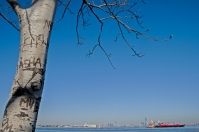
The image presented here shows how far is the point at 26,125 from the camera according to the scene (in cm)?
130

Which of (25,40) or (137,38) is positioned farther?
(137,38)

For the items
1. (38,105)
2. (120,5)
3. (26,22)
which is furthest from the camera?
(120,5)

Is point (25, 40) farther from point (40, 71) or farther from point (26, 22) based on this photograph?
point (40, 71)

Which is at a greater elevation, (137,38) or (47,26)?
(137,38)

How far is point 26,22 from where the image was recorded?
1568 millimetres

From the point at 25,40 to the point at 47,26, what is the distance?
19 centimetres

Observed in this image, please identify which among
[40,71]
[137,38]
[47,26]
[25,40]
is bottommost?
[40,71]

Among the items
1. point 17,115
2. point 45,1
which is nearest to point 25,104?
point 17,115

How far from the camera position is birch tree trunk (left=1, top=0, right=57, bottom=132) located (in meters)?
1.32

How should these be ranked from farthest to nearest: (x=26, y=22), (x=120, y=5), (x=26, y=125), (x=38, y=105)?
1. (x=120, y=5)
2. (x=26, y=22)
3. (x=38, y=105)
4. (x=26, y=125)

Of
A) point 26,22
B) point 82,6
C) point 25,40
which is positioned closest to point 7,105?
point 25,40

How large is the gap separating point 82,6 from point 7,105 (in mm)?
→ 2219

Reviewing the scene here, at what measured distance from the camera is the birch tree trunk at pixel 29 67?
4.32ft

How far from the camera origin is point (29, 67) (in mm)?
1426
